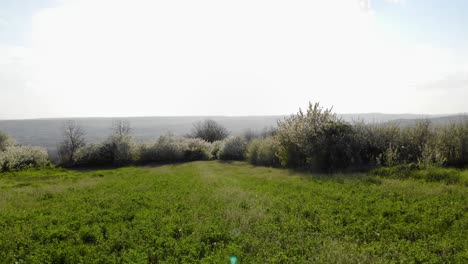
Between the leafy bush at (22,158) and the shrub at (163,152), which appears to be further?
the shrub at (163,152)

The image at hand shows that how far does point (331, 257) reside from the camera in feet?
24.2

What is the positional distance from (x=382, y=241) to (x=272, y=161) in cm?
2412

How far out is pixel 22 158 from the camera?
43.0 m

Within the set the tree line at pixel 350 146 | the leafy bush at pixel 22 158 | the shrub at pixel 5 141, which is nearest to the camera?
the tree line at pixel 350 146

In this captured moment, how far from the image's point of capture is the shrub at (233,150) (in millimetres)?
45831

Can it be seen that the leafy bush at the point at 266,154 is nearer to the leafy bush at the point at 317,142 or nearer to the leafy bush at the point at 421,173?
the leafy bush at the point at 317,142

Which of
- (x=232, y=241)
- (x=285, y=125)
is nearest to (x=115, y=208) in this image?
(x=232, y=241)

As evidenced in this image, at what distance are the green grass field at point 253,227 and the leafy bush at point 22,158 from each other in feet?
102

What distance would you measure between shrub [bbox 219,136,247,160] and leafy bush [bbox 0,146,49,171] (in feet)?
82.6

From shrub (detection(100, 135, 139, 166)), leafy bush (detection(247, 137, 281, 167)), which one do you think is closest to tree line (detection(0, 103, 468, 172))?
leafy bush (detection(247, 137, 281, 167))

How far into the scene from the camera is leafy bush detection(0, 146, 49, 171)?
40.2 m

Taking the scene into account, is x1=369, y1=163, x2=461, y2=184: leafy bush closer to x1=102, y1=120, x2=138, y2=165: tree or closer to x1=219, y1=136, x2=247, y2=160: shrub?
x1=219, y1=136, x2=247, y2=160: shrub

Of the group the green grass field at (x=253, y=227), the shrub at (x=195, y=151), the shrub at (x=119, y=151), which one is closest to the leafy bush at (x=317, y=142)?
the green grass field at (x=253, y=227)

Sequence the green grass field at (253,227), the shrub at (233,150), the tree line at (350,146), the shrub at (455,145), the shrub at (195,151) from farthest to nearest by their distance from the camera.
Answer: the shrub at (195,151), the shrub at (233,150), the tree line at (350,146), the shrub at (455,145), the green grass field at (253,227)
